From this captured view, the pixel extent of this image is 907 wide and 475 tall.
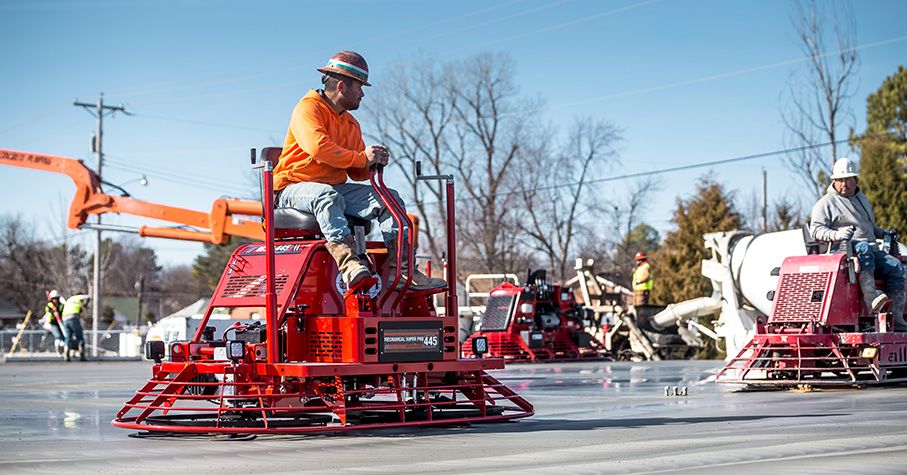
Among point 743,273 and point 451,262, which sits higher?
point 743,273

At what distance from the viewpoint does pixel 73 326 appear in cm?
3422

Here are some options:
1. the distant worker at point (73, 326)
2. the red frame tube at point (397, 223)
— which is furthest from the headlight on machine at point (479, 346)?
the distant worker at point (73, 326)

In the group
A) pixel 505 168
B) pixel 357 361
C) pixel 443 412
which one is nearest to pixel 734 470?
pixel 357 361

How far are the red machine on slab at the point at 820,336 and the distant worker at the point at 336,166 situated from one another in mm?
5867

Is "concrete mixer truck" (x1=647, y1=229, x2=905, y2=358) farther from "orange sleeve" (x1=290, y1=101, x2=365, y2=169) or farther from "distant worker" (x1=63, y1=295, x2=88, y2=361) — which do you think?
"distant worker" (x1=63, y1=295, x2=88, y2=361)

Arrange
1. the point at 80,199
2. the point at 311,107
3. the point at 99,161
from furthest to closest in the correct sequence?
the point at 99,161
the point at 80,199
the point at 311,107

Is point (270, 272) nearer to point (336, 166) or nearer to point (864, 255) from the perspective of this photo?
point (336, 166)

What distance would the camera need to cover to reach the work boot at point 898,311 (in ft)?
51.4

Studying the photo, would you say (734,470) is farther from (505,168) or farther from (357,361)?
(505,168)

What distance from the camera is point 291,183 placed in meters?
10.6

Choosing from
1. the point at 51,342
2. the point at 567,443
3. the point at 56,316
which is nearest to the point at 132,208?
the point at 56,316

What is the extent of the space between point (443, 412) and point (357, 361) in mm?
1586

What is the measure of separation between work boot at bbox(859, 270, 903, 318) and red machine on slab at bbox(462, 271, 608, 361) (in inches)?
525

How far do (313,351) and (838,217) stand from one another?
26.6 feet
